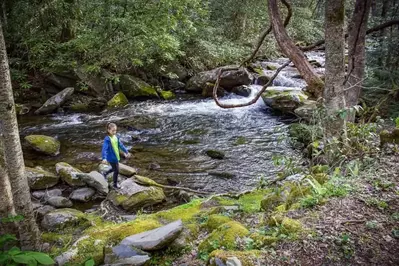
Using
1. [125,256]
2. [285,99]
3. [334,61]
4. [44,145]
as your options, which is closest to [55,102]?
[44,145]

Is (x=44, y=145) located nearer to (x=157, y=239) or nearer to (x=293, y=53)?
(x=157, y=239)

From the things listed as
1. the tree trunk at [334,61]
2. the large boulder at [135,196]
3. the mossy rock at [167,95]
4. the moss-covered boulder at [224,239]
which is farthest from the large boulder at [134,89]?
the moss-covered boulder at [224,239]

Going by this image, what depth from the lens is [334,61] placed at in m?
4.32

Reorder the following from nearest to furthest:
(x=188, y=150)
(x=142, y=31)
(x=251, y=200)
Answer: (x=251, y=200)
(x=188, y=150)
(x=142, y=31)

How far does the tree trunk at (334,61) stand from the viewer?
4.19 meters

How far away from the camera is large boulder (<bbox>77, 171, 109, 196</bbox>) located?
Result: 6680 millimetres

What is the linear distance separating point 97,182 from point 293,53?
4.72m

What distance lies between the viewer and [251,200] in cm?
539

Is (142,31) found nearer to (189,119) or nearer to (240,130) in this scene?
(189,119)

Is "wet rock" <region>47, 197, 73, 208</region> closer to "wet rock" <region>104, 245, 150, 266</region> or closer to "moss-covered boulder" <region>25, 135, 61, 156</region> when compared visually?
"moss-covered boulder" <region>25, 135, 61, 156</region>

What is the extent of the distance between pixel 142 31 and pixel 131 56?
52.7 inches

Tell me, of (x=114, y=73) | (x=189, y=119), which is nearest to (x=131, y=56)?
(x=114, y=73)

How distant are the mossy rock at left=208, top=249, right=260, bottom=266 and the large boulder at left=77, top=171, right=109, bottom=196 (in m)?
→ 4.53

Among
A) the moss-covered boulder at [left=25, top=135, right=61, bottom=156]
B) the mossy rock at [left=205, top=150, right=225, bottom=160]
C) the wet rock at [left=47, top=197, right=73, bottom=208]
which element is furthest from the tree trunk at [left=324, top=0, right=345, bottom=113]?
the moss-covered boulder at [left=25, top=135, right=61, bottom=156]
